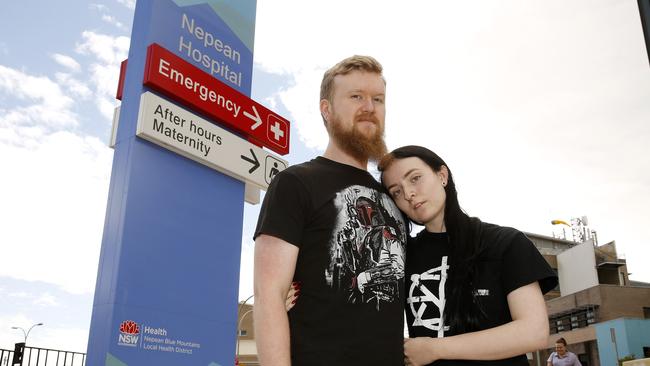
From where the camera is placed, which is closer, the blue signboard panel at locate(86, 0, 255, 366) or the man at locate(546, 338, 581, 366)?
the blue signboard panel at locate(86, 0, 255, 366)

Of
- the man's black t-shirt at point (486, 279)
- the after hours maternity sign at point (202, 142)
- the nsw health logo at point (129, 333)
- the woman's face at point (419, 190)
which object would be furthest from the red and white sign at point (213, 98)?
the man's black t-shirt at point (486, 279)

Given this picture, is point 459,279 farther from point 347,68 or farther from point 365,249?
point 347,68

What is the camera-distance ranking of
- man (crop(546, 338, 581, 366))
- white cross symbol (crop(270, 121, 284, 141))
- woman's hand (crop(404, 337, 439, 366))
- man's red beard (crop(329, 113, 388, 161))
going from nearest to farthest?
woman's hand (crop(404, 337, 439, 366)) < man's red beard (crop(329, 113, 388, 161)) < white cross symbol (crop(270, 121, 284, 141)) < man (crop(546, 338, 581, 366))

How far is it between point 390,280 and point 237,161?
4.24 m

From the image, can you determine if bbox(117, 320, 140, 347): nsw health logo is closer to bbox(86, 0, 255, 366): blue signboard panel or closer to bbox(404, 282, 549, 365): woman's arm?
bbox(86, 0, 255, 366): blue signboard panel

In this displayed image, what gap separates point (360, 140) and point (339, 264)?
27.4 inches

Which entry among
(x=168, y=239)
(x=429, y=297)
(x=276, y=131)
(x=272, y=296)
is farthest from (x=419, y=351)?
(x=276, y=131)

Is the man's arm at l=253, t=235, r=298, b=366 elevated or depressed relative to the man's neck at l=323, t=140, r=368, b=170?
depressed

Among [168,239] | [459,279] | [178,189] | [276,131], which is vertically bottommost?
[459,279]

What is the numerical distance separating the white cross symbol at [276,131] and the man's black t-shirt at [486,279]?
15.1 feet

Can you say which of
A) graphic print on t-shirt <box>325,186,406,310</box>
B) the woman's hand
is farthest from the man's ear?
the woman's hand

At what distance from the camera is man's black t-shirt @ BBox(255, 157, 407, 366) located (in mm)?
2291

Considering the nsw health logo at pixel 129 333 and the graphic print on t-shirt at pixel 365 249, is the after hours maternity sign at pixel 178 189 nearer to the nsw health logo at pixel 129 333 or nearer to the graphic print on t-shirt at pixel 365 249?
the nsw health logo at pixel 129 333

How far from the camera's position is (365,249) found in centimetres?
254
